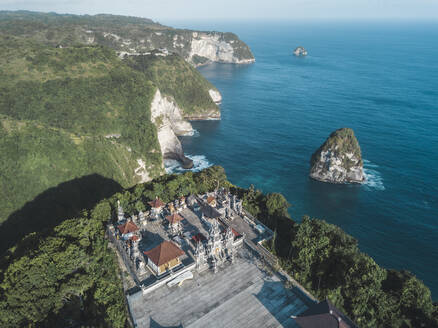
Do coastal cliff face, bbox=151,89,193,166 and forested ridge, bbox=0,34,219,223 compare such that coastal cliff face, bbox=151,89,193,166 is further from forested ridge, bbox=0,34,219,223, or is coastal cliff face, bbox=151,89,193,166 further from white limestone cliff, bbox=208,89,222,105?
white limestone cliff, bbox=208,89,222,105

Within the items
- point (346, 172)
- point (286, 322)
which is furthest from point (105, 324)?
point (346, 172)

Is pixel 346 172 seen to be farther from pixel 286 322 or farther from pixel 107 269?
pixel 107 269

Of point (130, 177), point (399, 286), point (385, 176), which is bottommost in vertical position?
point (130, 177)

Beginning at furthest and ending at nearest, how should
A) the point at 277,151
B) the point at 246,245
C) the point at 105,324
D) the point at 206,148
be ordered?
the point at 206,148 → the point at 277,151 → the point at 246,245 → the point at 105,324

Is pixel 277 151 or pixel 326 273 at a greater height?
pixel 326 273

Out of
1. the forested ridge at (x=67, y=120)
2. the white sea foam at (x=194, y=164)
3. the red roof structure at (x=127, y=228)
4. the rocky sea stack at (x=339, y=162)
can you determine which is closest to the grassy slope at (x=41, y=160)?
the forested ridge at (x=67, y=120)

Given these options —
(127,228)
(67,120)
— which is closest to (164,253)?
(127,228)

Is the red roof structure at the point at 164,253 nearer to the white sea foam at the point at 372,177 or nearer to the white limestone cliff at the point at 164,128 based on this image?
the white sea foam at the point at 372,177

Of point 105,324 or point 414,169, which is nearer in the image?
point 105,324

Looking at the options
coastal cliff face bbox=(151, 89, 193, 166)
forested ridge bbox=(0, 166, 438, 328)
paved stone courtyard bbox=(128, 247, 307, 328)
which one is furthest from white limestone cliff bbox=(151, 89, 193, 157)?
paved stone courtyard bbox=(128, 247, 307, 328)
